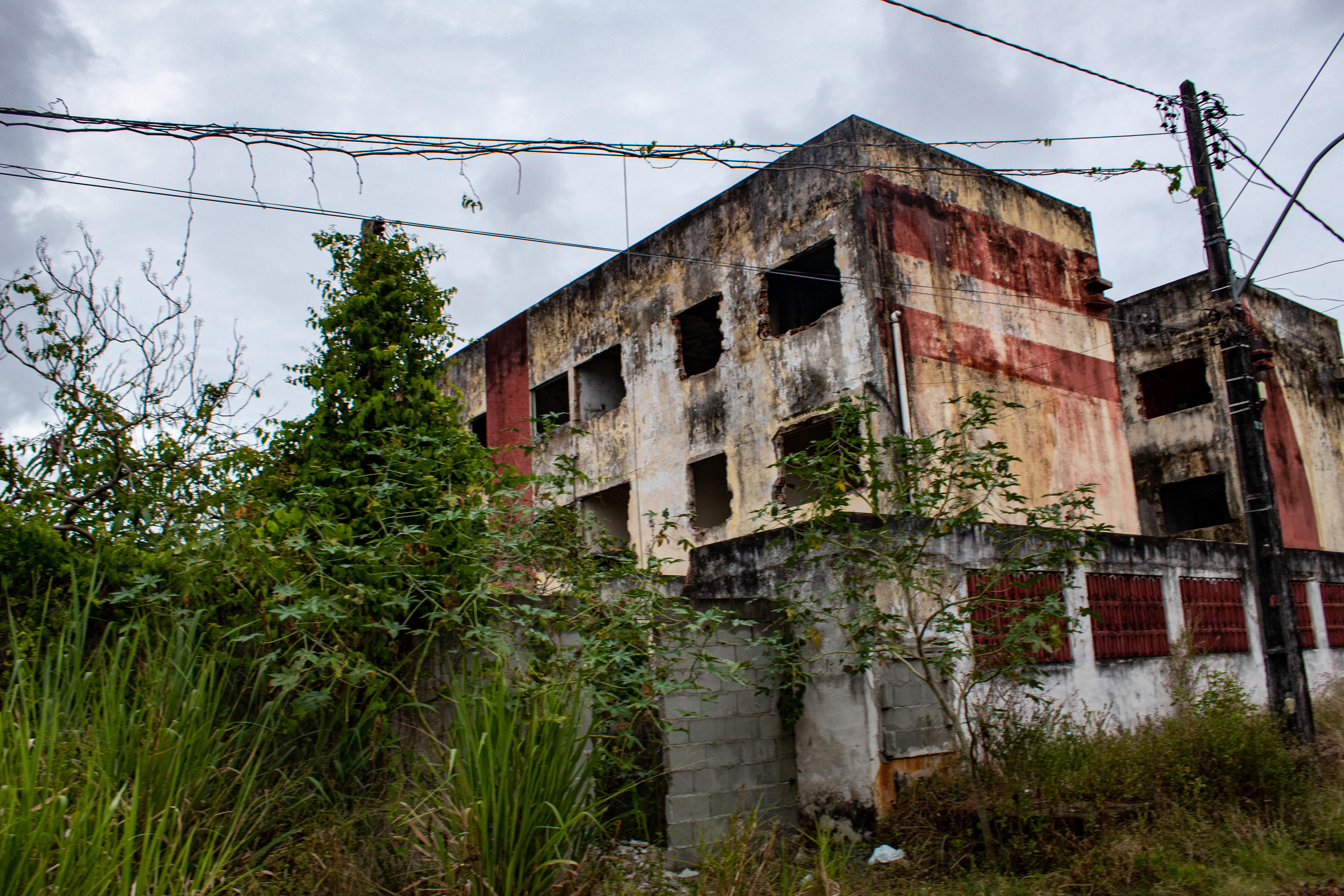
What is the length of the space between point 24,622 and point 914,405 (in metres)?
9.10

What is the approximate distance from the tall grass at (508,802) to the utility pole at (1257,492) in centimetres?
612

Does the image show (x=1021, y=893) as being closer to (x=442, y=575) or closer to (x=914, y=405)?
(x=442, y=575)

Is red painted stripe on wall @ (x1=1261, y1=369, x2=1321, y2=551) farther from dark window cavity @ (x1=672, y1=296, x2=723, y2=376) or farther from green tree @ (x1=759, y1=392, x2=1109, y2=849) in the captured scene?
green tree @ (x1=759, y1=392, x2=1109, y2=849)

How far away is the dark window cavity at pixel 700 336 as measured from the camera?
46.5 feet

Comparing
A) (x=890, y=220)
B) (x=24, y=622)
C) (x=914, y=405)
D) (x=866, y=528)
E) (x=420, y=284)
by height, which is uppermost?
(x=890, y=220)

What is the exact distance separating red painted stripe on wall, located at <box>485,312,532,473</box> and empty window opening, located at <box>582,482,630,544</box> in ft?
5.14

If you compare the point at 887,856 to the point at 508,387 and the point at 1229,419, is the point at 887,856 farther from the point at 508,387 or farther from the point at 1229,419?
the point at 1229,419

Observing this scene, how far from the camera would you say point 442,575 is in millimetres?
5160

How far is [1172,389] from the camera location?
19.1 m

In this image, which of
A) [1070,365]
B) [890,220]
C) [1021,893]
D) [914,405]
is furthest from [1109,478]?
[1021,893]

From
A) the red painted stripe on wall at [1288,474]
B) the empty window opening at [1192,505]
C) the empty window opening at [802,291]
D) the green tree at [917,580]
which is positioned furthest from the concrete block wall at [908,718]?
the empty window opening at [1192,505]

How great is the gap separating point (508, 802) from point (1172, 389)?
19.1 meters

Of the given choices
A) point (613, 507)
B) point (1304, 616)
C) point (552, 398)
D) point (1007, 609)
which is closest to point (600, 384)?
point (552, 398)

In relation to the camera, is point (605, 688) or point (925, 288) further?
point (925, 288)
